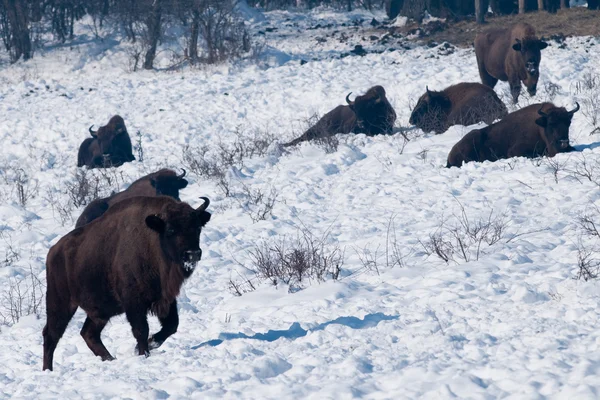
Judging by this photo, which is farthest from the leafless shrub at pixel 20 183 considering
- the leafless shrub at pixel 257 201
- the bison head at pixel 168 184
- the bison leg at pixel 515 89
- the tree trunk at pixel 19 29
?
the tree trunk at pixel 19 29

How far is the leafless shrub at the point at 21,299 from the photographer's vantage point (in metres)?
8.83

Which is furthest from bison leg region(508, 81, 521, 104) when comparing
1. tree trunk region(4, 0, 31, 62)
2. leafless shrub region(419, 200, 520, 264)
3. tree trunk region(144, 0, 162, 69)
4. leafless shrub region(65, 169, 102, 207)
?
tree trunk region(4, 0, 31, 62)

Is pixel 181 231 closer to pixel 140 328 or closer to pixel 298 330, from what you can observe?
pixel 140 328

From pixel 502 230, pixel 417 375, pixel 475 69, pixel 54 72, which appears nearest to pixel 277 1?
pixel 54 72

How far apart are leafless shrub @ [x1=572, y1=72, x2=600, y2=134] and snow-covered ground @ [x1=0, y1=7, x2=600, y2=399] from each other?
0.21m

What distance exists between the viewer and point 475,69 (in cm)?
2303

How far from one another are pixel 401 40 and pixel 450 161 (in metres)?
16.8

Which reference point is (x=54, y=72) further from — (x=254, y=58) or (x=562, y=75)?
(x=562, y=75)

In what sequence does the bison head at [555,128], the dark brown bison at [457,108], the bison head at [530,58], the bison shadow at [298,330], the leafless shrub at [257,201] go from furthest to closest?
the bison head at [530,58]
the dark brown bison at [457,108]
the bison head at [555,128]
the leafless shrub at [257,201]
the bison shadow at [298,330]

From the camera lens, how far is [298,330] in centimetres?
662

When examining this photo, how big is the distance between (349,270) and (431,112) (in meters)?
9.10

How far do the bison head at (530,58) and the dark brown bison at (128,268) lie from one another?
13.2 metres

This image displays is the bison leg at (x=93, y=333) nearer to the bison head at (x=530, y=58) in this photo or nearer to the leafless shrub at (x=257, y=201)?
the leafless shrub at (x=257, y=201)

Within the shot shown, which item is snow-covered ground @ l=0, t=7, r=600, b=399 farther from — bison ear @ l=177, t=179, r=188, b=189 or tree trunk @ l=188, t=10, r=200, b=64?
tree trunk @ l=188, t=10, r=200, b=64
